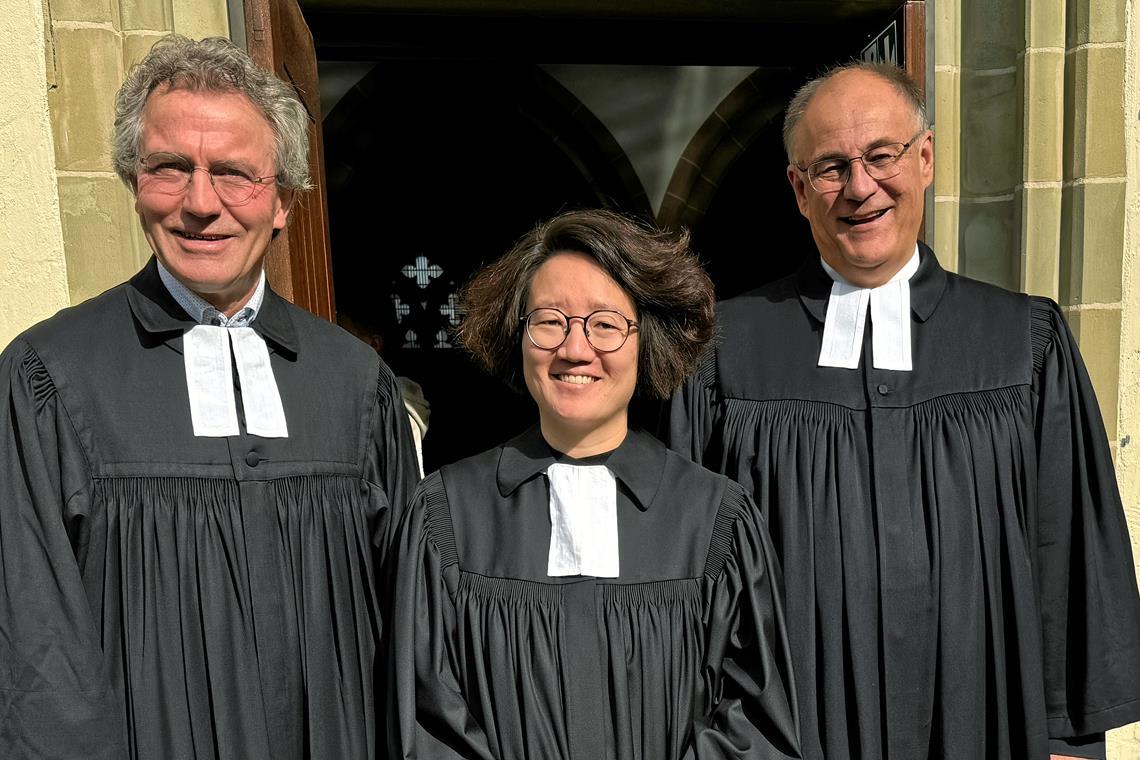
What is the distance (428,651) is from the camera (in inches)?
74.0

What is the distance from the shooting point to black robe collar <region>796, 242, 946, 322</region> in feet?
7.86

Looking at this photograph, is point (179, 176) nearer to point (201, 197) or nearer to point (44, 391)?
point (201, 197)

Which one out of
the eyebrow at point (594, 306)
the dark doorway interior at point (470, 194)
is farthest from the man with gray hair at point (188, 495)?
the dark doorway interior at point (470, 194)

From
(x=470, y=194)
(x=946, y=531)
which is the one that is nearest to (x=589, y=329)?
(x=946, y=531)

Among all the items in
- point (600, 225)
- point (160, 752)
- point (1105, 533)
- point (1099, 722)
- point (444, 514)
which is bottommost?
point (1099, 722)

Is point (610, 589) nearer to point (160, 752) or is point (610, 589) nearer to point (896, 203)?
point (160, 752)

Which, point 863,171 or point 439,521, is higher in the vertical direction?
point 863,171

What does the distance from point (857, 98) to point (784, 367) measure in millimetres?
635

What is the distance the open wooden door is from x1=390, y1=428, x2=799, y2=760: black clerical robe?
1.26 meters

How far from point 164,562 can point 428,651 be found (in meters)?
0.56

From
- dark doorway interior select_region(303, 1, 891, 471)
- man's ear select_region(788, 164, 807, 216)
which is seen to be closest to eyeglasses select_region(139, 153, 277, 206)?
man's ear select_region(788, 164, 807, 216)

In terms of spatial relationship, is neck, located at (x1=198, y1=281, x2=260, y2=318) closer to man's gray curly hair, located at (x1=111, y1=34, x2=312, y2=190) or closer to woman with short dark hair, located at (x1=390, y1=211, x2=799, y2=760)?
man's gray curly hair, located at (x1=111, y1=34, x2=312, y2=190)

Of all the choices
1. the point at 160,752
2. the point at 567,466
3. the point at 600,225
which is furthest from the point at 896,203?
the point at 160,752

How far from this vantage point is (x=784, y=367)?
2.40 m
